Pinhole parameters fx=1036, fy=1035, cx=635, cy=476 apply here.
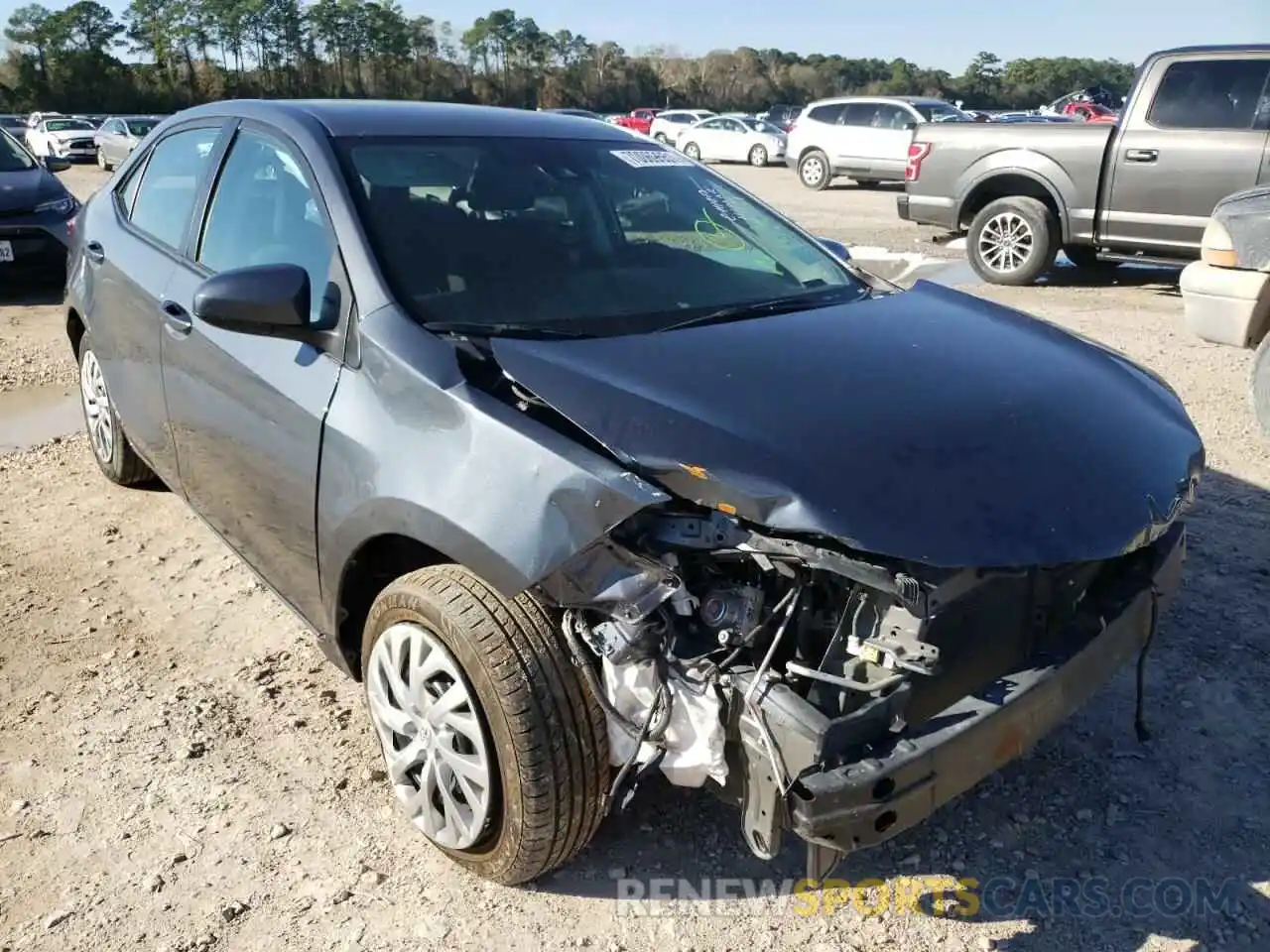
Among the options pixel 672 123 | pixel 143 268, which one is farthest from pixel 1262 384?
pixel 672 123

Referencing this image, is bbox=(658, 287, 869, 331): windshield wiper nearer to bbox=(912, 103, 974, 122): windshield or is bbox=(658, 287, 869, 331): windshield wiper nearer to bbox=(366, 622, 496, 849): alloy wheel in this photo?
bbox=(366, 622, 496, 849): alloy wheel

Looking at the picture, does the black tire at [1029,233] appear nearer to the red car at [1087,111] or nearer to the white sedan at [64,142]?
the red car at [1087,111]

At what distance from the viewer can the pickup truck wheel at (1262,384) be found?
17.4 ft

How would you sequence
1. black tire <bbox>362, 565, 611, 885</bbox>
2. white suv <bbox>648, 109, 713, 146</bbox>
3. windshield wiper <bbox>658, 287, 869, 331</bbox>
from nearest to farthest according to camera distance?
black tire <bbox>362, 565, 611, 885</bbox> → windshield wiper <bbox>658, 287, 869, 331</bbox> → white suv <bbox>648, 109, 713, 146</bbox>

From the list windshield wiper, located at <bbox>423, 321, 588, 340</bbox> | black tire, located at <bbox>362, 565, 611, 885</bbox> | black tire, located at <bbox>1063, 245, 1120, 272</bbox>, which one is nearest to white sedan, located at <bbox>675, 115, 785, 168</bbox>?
black tire, located at <bbox>1063, 245, 1120, 272</bbox>

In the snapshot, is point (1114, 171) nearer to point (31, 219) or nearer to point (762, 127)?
point (31, 219)

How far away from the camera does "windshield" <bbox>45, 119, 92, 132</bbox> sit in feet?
91.4

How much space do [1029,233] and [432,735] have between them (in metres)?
8.63

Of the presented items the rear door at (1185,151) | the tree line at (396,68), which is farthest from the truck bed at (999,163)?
the tree line at (396,68)

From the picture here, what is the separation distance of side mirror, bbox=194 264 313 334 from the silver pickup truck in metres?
8.26

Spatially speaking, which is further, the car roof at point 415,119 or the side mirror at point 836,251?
the side mirror at point 836,251

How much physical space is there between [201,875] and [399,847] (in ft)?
1.58

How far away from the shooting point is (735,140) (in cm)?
2797

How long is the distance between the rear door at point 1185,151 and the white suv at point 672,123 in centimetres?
2209
